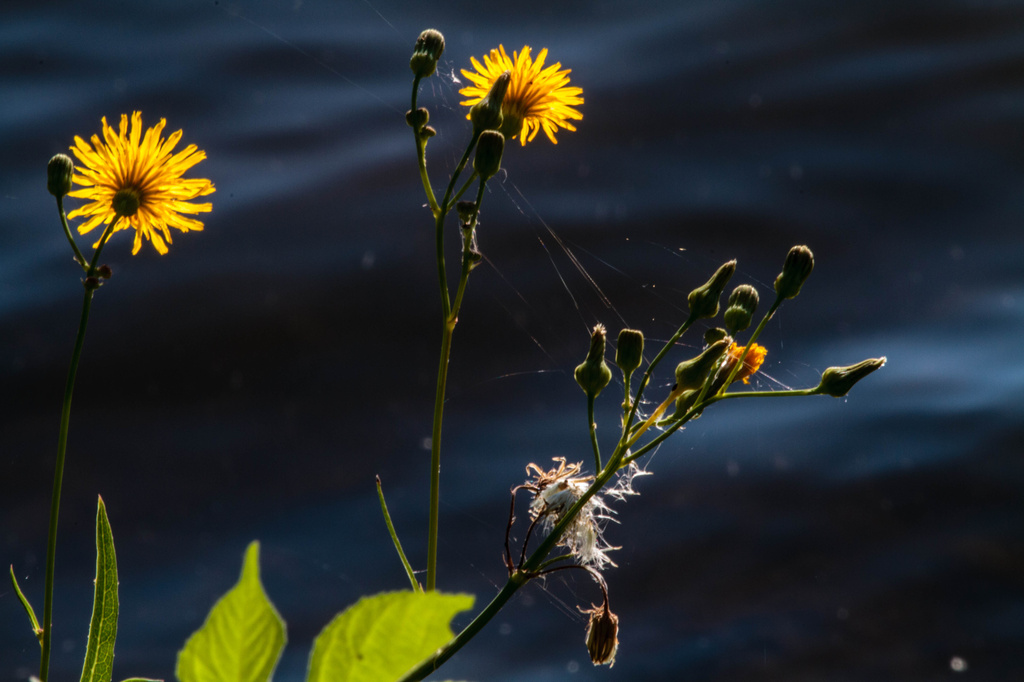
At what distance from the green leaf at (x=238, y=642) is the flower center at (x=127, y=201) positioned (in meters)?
0.26

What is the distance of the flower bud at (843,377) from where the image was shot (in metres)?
0.33

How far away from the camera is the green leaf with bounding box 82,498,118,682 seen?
306 millimetres

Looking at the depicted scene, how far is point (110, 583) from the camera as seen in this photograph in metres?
0.32

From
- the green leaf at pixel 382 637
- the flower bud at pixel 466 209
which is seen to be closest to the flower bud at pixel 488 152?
the flower bud at pixel 466 209

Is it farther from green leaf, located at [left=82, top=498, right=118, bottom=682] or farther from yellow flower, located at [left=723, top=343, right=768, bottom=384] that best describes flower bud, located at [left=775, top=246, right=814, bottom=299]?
green leaf, located at [left=82, top=498, right=118, bottom=682]

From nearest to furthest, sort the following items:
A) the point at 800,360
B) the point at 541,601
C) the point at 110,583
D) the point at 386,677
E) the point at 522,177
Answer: the point at 386,677 < the point at 110,583 < the point at 541,601 < the point at 800,360 < the point at 522,177

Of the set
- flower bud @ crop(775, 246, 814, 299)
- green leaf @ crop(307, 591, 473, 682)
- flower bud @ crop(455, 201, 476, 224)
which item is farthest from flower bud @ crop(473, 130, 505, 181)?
green leaf @ crop(307, 591, 473, 682)

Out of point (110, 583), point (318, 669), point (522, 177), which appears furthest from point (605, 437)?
point (318, 669)

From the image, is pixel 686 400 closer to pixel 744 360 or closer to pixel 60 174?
pixel 744 360

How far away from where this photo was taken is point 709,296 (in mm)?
358

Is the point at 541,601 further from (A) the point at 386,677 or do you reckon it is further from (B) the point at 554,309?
(A) the point at 386,677

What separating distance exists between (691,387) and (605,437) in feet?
1.70

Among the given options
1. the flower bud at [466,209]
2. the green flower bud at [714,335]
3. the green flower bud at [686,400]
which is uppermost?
the flower bud at [466,209]

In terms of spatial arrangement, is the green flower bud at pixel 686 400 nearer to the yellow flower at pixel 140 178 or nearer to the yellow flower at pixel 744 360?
the yellow flower at pixel 744 360
